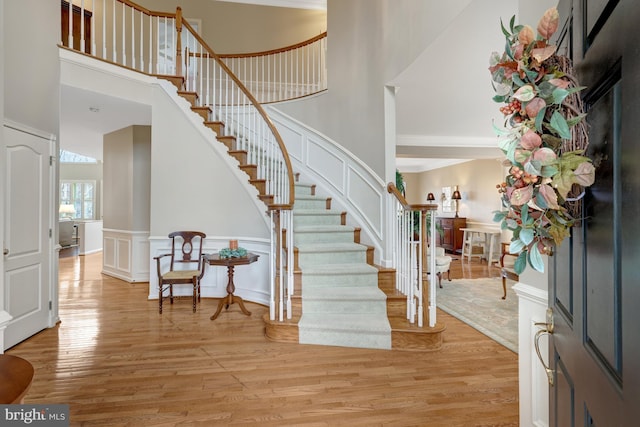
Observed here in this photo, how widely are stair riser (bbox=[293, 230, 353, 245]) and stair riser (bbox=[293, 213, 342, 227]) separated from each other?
289mm

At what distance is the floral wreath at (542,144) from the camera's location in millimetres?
742

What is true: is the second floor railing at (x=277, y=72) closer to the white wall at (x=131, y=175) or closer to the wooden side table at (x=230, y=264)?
the white wall at (x=131, y=175)

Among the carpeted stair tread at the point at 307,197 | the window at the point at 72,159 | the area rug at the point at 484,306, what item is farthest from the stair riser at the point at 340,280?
the window at the point at 72,159

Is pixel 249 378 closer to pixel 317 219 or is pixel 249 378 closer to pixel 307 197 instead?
pixel 317 219

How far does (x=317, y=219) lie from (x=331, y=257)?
0.76 m

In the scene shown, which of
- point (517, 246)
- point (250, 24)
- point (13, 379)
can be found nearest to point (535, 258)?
point (517, 246)

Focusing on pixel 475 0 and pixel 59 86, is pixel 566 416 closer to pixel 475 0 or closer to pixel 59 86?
pixel 475 0

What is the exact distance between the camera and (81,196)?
11562mm

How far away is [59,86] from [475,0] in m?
4.46

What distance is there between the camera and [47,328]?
3.35 m

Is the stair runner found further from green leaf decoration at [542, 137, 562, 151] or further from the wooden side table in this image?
green leaf decoration at [542, 137, 562, 151]

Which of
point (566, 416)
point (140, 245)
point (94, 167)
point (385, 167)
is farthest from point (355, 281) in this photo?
point (94, 167)

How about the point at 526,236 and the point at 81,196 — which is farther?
the point at 81,196

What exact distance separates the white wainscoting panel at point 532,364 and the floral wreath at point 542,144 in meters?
0.81
